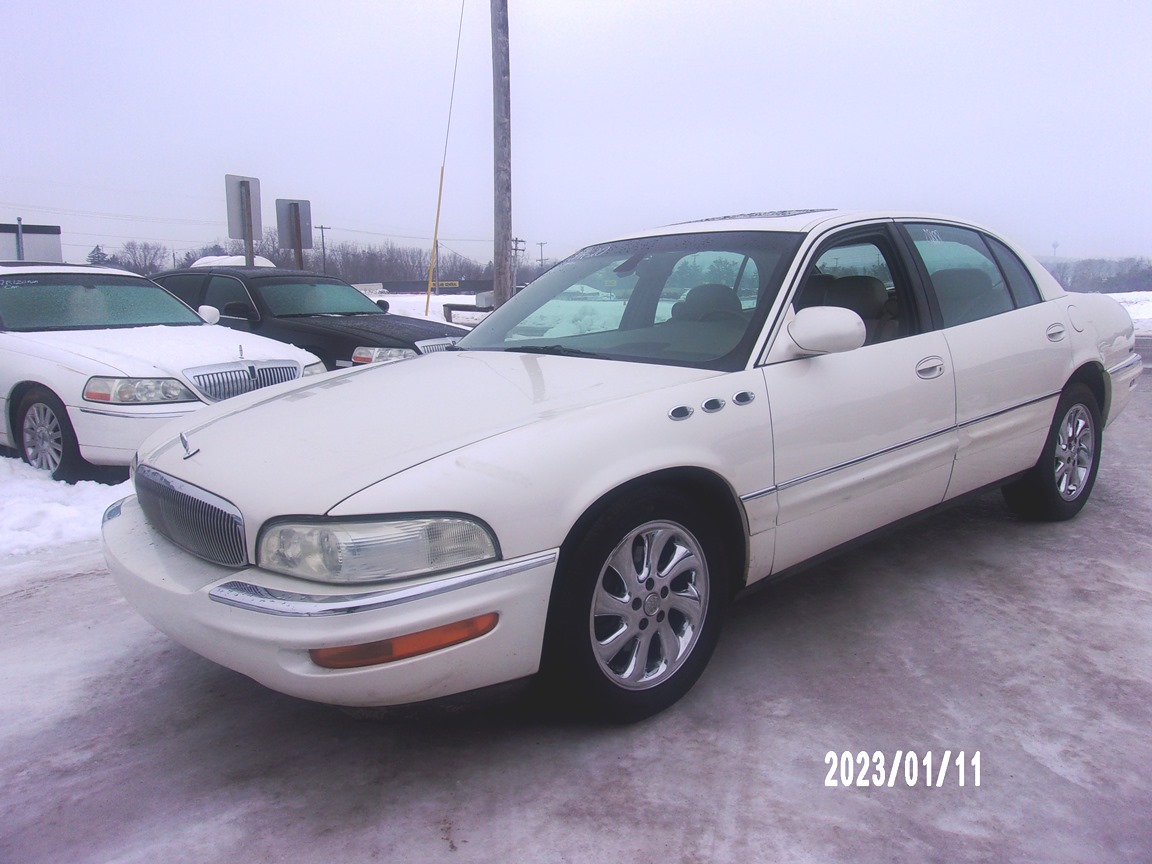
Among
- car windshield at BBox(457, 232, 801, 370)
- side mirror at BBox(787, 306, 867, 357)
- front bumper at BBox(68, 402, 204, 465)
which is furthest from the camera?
front bumper at BBox(68, 402, 204, 465)

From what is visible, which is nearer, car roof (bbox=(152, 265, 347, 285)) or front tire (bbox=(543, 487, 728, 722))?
front tire (bbox=(543, 487, 728, 722))

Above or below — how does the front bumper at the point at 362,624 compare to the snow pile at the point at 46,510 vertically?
above

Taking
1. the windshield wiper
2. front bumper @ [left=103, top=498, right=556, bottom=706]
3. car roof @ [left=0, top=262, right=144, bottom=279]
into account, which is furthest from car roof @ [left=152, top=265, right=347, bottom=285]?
front bumper @ [left=103, top=498, right=556, bottom=706]

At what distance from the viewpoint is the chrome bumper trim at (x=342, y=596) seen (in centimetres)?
212

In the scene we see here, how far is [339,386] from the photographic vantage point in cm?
327

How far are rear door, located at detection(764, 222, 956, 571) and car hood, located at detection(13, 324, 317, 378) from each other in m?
4.09

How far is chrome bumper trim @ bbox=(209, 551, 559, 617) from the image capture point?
212cm

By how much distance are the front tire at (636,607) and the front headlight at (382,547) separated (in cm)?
29

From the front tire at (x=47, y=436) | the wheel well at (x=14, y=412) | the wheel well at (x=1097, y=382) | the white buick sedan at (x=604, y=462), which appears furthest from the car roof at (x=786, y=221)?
the wheel well at (x=14, y=412)

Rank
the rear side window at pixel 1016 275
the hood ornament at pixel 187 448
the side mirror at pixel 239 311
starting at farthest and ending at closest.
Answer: the side mirror at pixel 239 311 → the rear side window at pixel 1016 275 → the hood ornament at pixel 187 448

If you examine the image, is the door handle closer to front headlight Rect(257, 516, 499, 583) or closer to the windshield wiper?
the windshield wiper

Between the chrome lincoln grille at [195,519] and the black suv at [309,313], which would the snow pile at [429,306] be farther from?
the chrome lincoln grille at [195,519]

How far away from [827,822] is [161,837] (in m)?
1.64

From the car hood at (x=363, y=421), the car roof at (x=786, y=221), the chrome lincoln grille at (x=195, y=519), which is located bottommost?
the chrome lincoln grille at (x=195, y=519)
